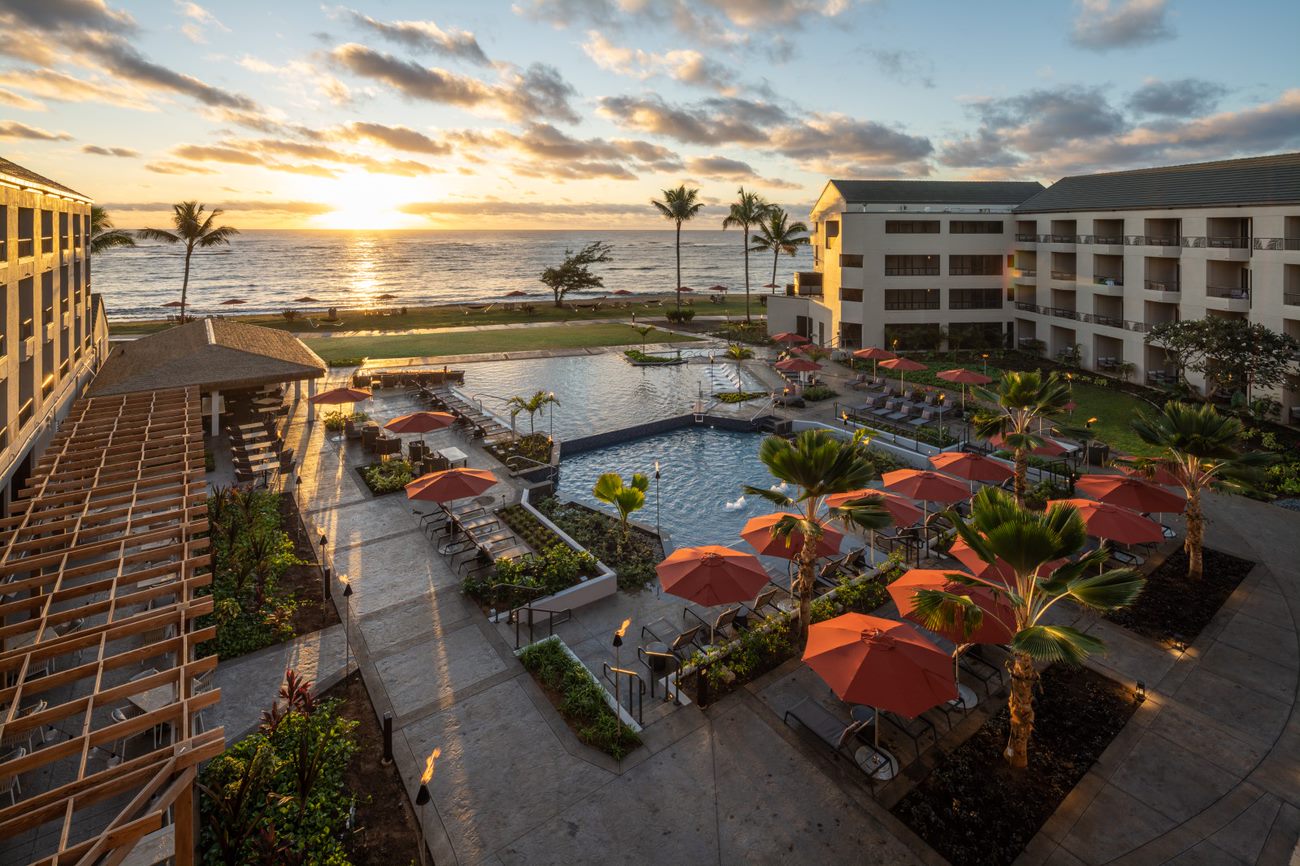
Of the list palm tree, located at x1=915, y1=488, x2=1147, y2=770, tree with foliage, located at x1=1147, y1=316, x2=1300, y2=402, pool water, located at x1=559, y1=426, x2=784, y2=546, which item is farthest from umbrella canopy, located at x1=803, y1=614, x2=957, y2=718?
tree with foliage, located at x1=1147, y1=316, x2=1300, y2=402

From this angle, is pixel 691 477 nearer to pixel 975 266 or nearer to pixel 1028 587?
pixel 1028 587

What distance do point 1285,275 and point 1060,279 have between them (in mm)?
15074

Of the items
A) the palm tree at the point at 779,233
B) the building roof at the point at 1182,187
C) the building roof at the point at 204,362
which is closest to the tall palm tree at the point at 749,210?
the palm tree at the point at 779,233

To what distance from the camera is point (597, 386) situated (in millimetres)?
38656

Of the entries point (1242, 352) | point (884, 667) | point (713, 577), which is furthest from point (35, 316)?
Result: point (1242, 352)

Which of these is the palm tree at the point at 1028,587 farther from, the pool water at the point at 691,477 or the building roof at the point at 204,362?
the building roof at the point at 204,362

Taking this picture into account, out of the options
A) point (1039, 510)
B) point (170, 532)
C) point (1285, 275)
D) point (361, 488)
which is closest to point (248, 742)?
point (170, 532)

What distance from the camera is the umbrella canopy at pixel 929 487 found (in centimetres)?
1631

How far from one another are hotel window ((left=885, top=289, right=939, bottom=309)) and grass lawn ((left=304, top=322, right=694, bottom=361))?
16289 mm

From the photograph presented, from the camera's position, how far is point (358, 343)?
173 feet

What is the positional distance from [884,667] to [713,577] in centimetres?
388

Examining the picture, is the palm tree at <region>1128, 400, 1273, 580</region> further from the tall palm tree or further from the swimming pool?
the tall palm tree

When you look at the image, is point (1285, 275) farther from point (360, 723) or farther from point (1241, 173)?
point (360, 723)

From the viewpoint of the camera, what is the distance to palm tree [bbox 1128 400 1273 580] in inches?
586
